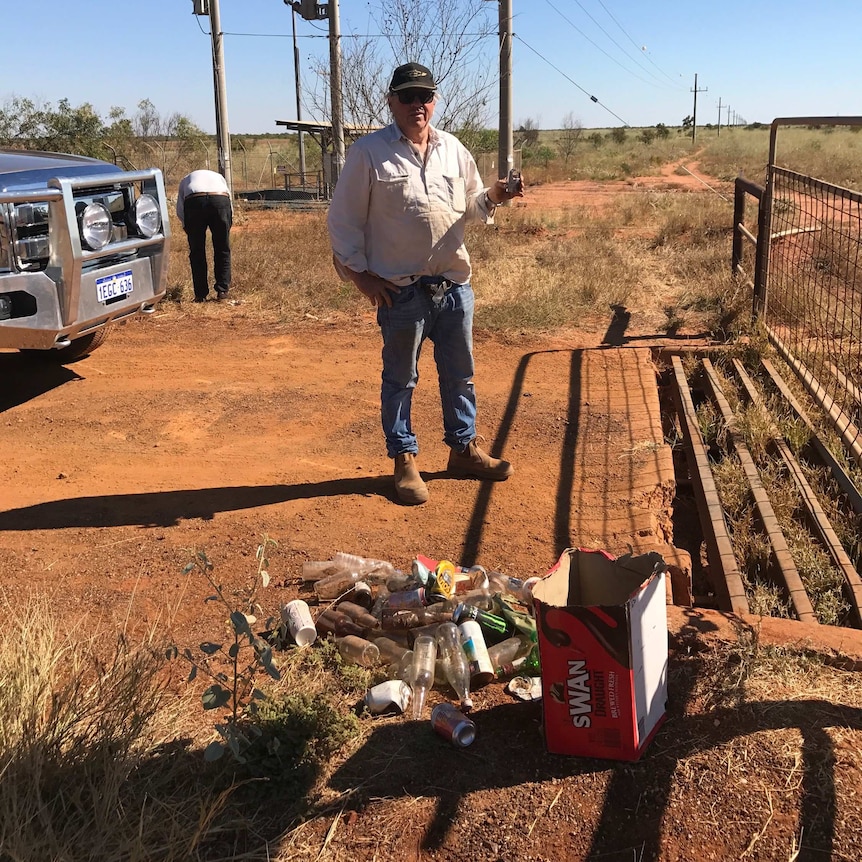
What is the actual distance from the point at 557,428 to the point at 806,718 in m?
3.32

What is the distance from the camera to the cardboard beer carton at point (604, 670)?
97.4 inches

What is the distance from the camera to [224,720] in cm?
285

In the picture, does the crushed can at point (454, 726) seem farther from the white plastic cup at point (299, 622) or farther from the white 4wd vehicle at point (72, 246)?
the white 4wd vehicle at point (72, 246)

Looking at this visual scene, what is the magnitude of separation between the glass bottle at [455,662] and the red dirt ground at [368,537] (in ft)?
0.22

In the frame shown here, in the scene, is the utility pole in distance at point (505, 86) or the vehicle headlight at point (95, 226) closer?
the vehicle headlight at point (95, 226)

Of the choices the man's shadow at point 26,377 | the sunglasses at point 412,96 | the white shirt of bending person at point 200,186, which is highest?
the sunglasses at point 412,96

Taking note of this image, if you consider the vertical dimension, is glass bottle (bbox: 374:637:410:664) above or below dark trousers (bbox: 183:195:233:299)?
below

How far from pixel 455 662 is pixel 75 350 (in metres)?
5.57

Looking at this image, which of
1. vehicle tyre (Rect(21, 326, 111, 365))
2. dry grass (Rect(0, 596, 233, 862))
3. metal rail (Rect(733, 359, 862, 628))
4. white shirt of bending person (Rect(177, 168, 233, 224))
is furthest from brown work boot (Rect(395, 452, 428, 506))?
white shirt of bending person (Rect(177, 168, 233, 224))

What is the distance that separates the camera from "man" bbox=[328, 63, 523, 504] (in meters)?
4.20

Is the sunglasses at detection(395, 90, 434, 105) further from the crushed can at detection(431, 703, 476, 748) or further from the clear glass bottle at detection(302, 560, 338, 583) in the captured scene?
the crushed can at detection(431, 703, 476, 748)

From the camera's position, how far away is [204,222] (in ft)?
31.7

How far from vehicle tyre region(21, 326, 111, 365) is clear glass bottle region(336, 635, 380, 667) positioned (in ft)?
16.7

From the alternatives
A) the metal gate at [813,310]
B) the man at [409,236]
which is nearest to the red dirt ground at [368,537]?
the man at [409,236]
